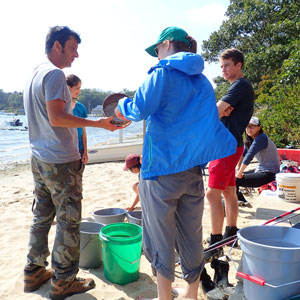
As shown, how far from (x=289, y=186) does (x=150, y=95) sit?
2976mm

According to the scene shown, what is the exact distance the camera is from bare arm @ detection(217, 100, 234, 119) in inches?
117

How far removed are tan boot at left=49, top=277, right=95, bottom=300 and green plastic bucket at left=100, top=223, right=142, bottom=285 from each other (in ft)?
0.79

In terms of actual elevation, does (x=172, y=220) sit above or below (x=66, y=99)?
below

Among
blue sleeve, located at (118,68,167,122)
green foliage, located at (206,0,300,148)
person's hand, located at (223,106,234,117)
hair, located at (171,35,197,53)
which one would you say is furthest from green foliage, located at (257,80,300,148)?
blue sleeve, located at (118,68,167,122)

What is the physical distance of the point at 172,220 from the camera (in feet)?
6.44

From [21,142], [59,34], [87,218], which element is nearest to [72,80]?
[59,34]

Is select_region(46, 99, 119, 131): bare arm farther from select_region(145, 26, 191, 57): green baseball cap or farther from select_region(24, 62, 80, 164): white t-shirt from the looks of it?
select_region(145, 26, 191, 57): green baseball cap

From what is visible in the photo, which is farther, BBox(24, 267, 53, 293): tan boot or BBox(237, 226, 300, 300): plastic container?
BBox(24, 267, 53, 293): tan boot

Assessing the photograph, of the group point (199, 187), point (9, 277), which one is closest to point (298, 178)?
point (199, 187)

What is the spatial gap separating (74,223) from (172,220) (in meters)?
1.00

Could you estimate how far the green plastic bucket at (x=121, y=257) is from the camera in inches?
104

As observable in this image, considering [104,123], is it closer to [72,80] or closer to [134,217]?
[134,217]

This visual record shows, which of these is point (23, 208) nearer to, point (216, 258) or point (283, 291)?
point (216, 258)

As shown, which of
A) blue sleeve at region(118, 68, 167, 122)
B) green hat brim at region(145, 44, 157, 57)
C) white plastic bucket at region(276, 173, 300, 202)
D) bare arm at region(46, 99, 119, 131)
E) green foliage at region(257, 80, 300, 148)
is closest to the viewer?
blue sleeve at region(118, 68, 167, 122)
